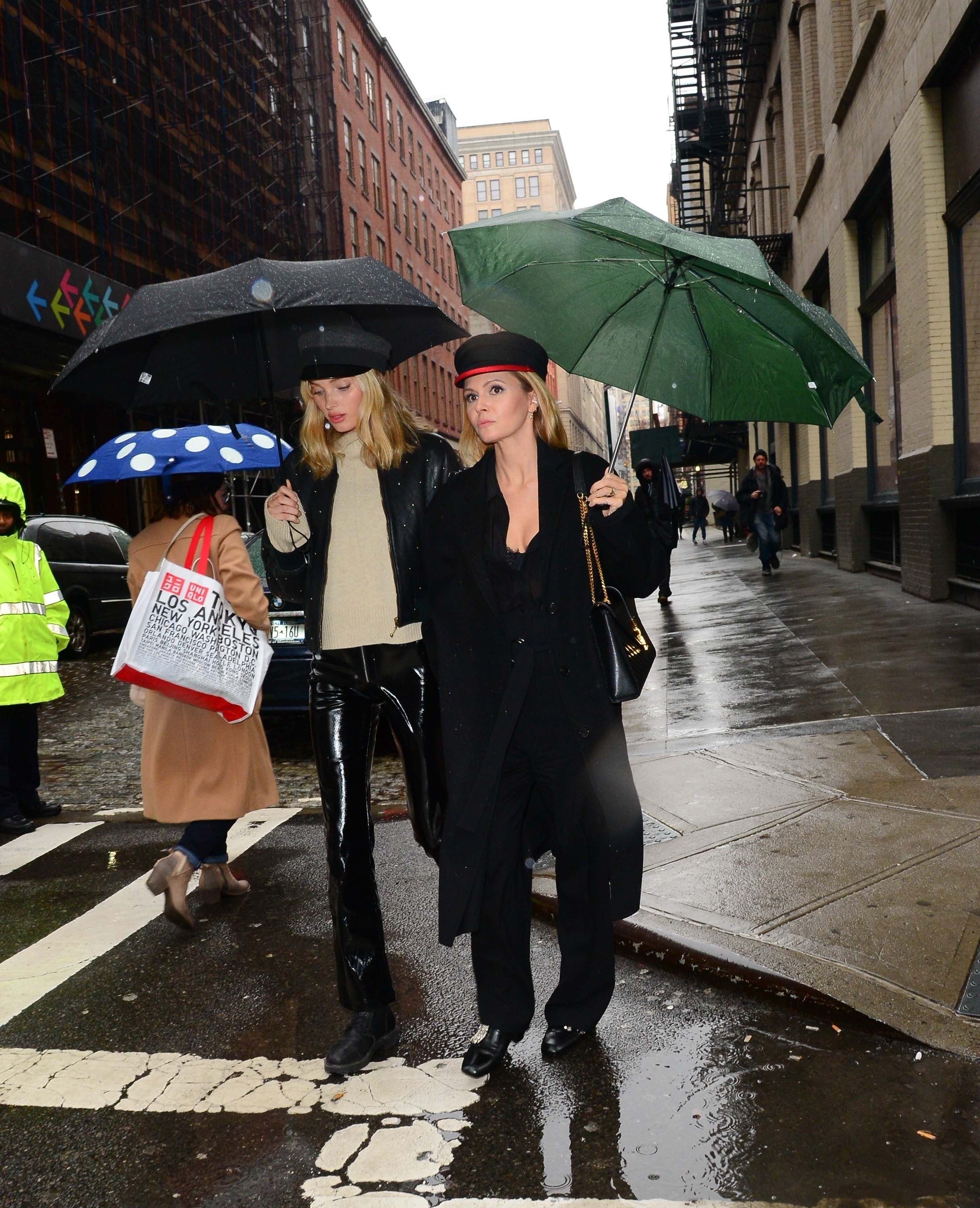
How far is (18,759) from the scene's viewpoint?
6.77 m

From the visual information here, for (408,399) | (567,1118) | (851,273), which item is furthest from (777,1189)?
(408,399)

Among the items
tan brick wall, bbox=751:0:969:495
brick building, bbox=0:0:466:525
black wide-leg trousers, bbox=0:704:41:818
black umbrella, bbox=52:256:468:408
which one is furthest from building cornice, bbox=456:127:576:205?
black umbrella, bbox=52:256:468:408

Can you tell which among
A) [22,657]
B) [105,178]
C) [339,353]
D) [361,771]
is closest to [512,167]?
[105,178]

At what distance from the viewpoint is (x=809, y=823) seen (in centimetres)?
489

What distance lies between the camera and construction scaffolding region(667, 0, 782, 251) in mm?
23297

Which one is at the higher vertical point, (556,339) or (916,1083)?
(556,339)

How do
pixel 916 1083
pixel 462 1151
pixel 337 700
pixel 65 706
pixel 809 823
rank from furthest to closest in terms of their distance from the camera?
1. pixel 65 706
2. pixel 809 823
3. pixel 337 700
4. pixel 916 1083
5. pixel 462 1151

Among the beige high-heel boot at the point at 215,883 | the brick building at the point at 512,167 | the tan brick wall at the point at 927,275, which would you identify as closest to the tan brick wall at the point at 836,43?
the tan brick wall at the point at 927,275

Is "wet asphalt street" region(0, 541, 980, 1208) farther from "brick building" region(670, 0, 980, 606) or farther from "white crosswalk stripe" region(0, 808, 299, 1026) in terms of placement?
"brick building" region(670, 0, 980, 606)

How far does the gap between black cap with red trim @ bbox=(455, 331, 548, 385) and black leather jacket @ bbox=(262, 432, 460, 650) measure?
0.36m

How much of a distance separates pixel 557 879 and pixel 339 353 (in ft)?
5.56

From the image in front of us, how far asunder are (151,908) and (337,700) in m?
2.15

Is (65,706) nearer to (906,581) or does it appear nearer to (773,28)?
(906,581)

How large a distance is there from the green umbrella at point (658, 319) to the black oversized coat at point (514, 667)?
23.8 inches
